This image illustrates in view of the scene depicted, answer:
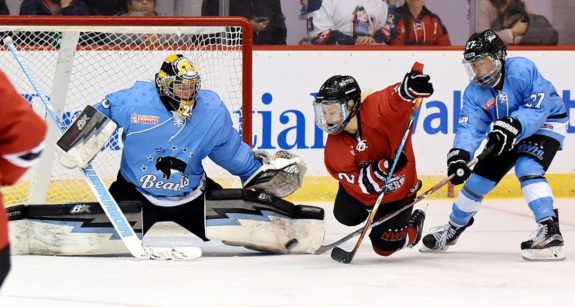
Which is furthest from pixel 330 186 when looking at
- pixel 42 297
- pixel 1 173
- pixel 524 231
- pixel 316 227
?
pixel 1 173

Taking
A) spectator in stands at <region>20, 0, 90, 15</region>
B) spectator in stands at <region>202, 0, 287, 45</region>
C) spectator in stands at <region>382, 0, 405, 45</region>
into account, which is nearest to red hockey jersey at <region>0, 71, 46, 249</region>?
spectator in stands at <region>20, 0, 90, 15</region>

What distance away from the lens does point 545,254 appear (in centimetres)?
430

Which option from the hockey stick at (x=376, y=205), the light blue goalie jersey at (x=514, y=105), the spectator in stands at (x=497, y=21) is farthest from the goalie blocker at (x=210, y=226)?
the spectator in stands at (x=497, y=21)

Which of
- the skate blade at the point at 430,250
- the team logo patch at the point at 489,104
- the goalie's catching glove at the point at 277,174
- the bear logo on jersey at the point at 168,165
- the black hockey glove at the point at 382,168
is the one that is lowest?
the skate blade at the point at 430,250

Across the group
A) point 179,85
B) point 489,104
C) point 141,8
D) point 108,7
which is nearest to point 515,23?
point 141,8

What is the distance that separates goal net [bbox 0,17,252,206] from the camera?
16.1ft

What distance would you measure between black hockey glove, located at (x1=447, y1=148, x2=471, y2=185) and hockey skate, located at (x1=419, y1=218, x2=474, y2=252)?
0.39 meters

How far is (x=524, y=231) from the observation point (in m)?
5.35

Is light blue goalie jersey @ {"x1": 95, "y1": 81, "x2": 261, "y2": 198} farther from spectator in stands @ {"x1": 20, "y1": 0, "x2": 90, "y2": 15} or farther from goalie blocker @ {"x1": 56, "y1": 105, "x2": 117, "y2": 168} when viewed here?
spectator in stands @ {"x1": 20, "y1": 0, "x2": 90, "y2": 15}

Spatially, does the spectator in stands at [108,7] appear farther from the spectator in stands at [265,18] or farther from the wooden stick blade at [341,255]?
the wooden stick blade at [341,255]

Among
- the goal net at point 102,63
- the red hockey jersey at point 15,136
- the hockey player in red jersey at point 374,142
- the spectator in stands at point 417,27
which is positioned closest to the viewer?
the red hockey jersey at point 15,136

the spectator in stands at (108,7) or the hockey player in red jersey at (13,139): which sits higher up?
the hockey player in red jersey at (13,139)

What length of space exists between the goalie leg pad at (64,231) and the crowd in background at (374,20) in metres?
1.88

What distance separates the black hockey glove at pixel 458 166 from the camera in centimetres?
426
